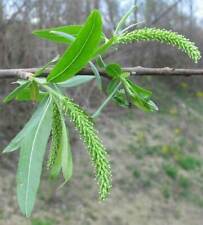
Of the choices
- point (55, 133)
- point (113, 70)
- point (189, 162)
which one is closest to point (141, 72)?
point (113, 70)

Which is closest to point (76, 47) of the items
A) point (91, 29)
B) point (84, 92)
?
point (91, 29)

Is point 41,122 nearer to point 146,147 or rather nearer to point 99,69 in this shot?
point 99,69

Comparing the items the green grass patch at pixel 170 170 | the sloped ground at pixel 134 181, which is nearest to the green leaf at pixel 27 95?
the sloped ground at pixel 134 181

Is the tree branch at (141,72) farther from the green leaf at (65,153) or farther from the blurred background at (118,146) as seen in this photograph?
the blurred background at (118,146)

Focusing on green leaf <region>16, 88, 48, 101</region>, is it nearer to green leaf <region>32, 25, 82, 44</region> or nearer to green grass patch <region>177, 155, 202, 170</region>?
green leaf <region>32, 25, 82, 44</region>

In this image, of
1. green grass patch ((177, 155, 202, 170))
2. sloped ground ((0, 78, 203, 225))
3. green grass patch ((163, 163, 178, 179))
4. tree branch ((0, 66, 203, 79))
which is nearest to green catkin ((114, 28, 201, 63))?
tree branch ((0, 66, 203, 79))

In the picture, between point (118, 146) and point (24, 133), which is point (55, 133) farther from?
point (118, 146)
